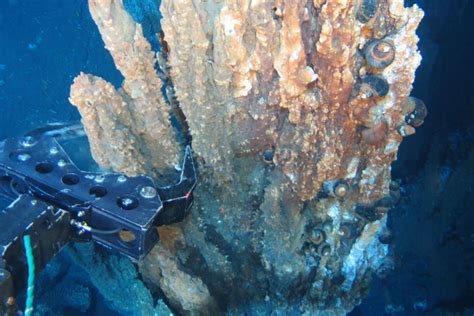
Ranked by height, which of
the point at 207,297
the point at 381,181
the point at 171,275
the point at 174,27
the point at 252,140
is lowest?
the point at 207,297

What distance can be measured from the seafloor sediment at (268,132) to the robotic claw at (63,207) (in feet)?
1.11

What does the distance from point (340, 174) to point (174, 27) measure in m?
1.56

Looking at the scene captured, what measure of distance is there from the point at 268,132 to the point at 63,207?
1437 millimetres

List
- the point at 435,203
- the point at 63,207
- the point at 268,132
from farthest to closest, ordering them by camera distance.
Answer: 1. the point at 435,203
2. the point at 268,132
3. the point at 63,207

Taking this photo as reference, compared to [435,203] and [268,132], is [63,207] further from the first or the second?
[435,203]

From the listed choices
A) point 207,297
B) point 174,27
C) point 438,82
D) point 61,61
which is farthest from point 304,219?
point 61,61

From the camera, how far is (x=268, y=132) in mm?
2604

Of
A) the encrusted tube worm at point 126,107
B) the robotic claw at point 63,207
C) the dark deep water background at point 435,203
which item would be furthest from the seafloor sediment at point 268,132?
the dark deep water background at point 435,203

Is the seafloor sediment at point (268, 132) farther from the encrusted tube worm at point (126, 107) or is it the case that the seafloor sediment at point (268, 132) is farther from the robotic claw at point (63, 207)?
the robotic claw at point (63, 207)

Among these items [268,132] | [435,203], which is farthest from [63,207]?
[435,203]

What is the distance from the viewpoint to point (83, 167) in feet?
13.1

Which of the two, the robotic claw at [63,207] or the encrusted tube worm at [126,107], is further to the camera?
the encrusted tube worm at [126,107]

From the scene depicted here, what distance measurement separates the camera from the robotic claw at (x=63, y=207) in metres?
1.90

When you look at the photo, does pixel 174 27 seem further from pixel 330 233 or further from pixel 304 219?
pixel 330 233
